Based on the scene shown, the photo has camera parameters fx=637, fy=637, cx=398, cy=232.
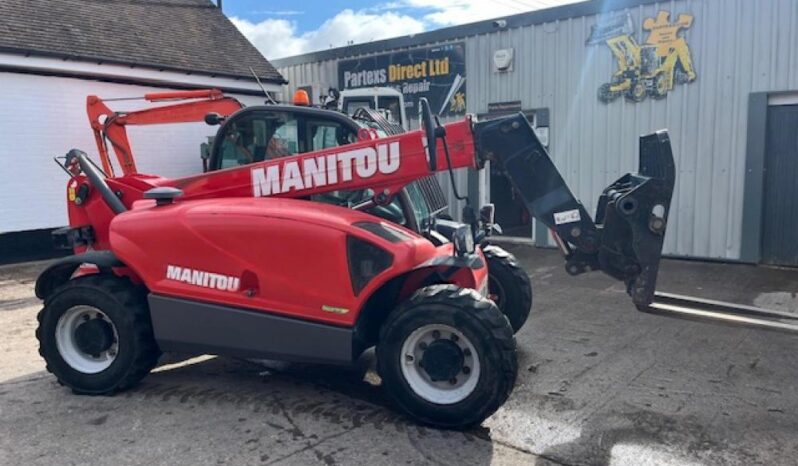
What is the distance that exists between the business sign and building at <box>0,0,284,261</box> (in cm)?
276

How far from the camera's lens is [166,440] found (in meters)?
4.07

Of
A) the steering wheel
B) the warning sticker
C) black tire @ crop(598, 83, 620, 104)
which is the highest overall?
black tire @ crop(598, 83, 620, 104)

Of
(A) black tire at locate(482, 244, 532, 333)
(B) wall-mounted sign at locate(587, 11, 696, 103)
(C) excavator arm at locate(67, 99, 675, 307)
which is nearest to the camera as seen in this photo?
(C) excavator arm at locate(67, 99, 675, 307)

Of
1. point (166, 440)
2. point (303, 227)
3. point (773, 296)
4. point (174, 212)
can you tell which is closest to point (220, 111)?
point (174, 212)

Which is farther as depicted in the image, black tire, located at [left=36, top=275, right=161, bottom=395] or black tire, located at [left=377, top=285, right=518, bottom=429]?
black tire, located at [left=36, top=275, right=161, bottom=395]

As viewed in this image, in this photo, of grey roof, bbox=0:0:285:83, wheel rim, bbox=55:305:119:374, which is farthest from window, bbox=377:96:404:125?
wheel rim, bbox=55:305:119:374

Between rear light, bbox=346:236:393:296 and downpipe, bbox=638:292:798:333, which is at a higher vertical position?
rear light, bbox=346:236:393:296

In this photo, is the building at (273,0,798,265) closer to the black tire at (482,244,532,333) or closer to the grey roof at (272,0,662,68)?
the grey roof at (272,0,662,68)

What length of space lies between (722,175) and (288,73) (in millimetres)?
10689

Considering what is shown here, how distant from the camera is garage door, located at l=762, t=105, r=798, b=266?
382 inches

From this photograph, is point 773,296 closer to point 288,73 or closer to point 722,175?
point 722,175

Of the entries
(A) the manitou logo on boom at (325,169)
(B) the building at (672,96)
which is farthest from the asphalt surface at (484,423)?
(B) the building at (672,96)

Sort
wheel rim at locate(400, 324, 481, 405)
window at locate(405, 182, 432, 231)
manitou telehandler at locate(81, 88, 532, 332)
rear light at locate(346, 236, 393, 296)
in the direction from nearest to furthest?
wheel rim at locate(400, 324, 481, 405) → rear light at locate(346, 236, 393, 296) → manitou telehandler at locate(81, 88, 532, 332) → window at locate(405, 182, 432, 231)

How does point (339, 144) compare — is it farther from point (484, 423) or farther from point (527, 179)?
point (484, 423)
